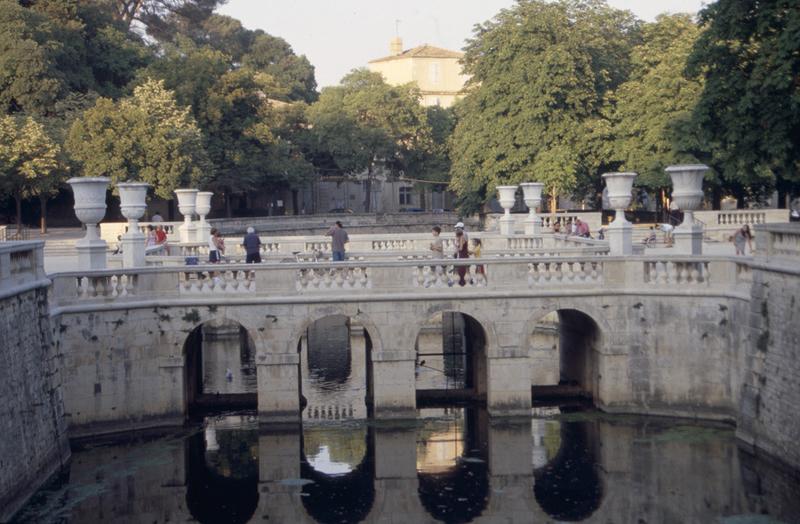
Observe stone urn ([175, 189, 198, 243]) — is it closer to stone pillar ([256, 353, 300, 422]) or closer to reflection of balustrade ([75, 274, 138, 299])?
reflection of balustrade ([75, 274, 138, 299])

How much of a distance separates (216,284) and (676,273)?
999cm

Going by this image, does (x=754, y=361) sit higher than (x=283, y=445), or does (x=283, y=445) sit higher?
(x=754, y=361)

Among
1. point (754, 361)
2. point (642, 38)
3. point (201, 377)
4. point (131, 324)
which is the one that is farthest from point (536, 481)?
point (642, 38)

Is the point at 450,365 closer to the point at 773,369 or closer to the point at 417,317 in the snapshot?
the point at 417,317

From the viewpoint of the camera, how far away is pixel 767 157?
26.7 metres

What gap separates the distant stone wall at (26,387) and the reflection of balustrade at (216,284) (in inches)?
135

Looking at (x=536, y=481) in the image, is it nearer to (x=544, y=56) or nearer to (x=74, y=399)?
(x=74, y=399)

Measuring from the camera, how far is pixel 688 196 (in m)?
25.7

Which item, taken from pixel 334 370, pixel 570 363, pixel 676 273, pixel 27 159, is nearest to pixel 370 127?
pixel 27 159

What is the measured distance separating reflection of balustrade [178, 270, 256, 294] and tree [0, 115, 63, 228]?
3296cm

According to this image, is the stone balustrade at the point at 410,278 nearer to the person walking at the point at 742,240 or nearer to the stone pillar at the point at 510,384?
the stone pillar at the point at 510,384

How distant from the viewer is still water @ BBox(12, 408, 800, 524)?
19359mm

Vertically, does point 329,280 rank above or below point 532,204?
below

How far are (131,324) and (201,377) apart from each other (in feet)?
19.1
